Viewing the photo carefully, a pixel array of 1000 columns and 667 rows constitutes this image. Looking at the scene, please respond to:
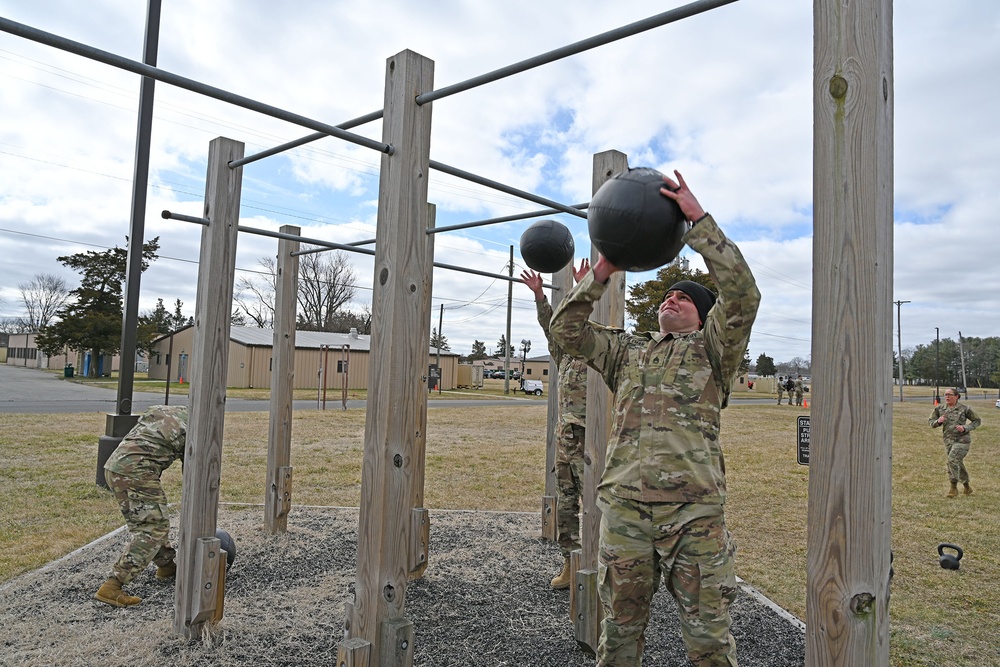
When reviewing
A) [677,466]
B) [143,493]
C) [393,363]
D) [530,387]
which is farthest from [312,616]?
[530,387]

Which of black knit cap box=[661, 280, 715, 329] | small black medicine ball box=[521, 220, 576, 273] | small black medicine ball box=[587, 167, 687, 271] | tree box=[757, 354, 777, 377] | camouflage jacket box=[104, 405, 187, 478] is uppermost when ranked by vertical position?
tree box=[757, 354, 777, 377]

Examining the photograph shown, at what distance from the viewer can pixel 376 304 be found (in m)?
2.91

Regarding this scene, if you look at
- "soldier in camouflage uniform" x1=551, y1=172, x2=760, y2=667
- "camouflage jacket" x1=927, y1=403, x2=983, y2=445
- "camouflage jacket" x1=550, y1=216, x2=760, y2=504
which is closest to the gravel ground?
"soldier in camouflage uniform" x1=551, y1=172, x2=760, y2=667

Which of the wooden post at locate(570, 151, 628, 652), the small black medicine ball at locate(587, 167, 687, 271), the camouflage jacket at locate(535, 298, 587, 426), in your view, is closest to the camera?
the small black medicine ball at locate(587, 167, 687, 271)

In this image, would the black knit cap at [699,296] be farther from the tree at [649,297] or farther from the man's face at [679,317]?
the tree at [649,297]

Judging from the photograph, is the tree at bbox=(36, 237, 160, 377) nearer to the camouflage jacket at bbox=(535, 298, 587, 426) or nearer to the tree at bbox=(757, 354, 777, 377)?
the camouflage jacket at bbox=(535, 298, 587, 426)

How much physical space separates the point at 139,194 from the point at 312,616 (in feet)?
17.5

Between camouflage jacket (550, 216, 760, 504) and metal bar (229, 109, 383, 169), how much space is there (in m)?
1.30

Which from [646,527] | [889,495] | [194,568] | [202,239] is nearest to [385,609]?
[646,527]

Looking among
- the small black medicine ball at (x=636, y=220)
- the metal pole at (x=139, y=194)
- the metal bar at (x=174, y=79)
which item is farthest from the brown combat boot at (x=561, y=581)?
the metal pole at (x=139, y=194)

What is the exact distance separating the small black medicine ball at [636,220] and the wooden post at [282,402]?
4.21 meters

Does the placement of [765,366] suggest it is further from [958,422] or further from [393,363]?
[393,363]

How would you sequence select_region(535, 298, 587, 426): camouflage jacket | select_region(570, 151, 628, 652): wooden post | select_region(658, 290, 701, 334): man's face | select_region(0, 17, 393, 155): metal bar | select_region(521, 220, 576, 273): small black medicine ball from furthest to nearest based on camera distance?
select_region(535, 298, 587, 426): camouflage jacket, select_region(521, 220, 576, 273): small black medicine ball, select_region(570, 151, 628, 652): wooden post, select_region(658, 290, 701, 334): man's face, select_region(0, 17, 393, 155): metal bar

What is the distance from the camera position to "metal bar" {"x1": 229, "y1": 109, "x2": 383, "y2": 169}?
3156 millimetres
